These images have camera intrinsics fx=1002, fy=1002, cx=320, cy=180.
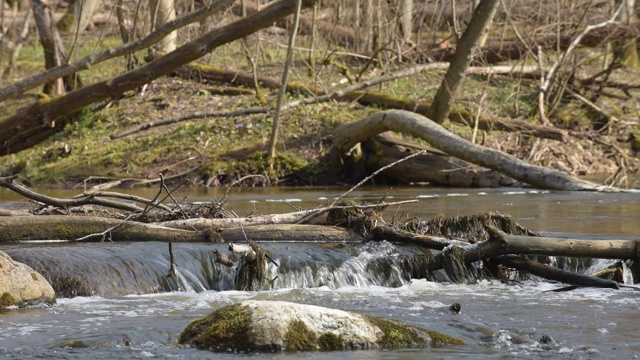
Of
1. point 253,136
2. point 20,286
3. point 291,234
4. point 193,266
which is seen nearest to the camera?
point 20,286

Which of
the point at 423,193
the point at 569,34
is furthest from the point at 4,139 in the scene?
the point at 569,34

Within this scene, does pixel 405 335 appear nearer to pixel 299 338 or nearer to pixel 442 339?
pixel 442 339

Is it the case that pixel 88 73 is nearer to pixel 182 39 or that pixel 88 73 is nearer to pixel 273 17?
pixel 182 39

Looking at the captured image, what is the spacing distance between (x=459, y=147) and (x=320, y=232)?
7193 mm

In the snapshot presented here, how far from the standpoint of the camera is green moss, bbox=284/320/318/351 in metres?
6.19

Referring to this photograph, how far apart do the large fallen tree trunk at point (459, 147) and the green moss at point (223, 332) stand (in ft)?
34.6

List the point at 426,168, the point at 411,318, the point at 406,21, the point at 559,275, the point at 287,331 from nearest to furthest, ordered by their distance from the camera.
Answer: the point at 287,331 < the point at 411,318 < the point at 559,275 < the point at 426,168 < the point at 406,21

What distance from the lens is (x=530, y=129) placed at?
19109 millimetres

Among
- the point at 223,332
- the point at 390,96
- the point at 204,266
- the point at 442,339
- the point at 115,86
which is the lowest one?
the point at 442,339

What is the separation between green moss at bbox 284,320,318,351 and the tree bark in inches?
415

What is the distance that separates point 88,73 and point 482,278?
60.2 feet

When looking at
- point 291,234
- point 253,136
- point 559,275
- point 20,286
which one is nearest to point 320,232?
point 291,234

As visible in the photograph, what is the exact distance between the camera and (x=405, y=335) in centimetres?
651

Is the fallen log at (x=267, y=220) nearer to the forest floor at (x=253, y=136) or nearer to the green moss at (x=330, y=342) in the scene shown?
the green moss at (x=330, y=342)
